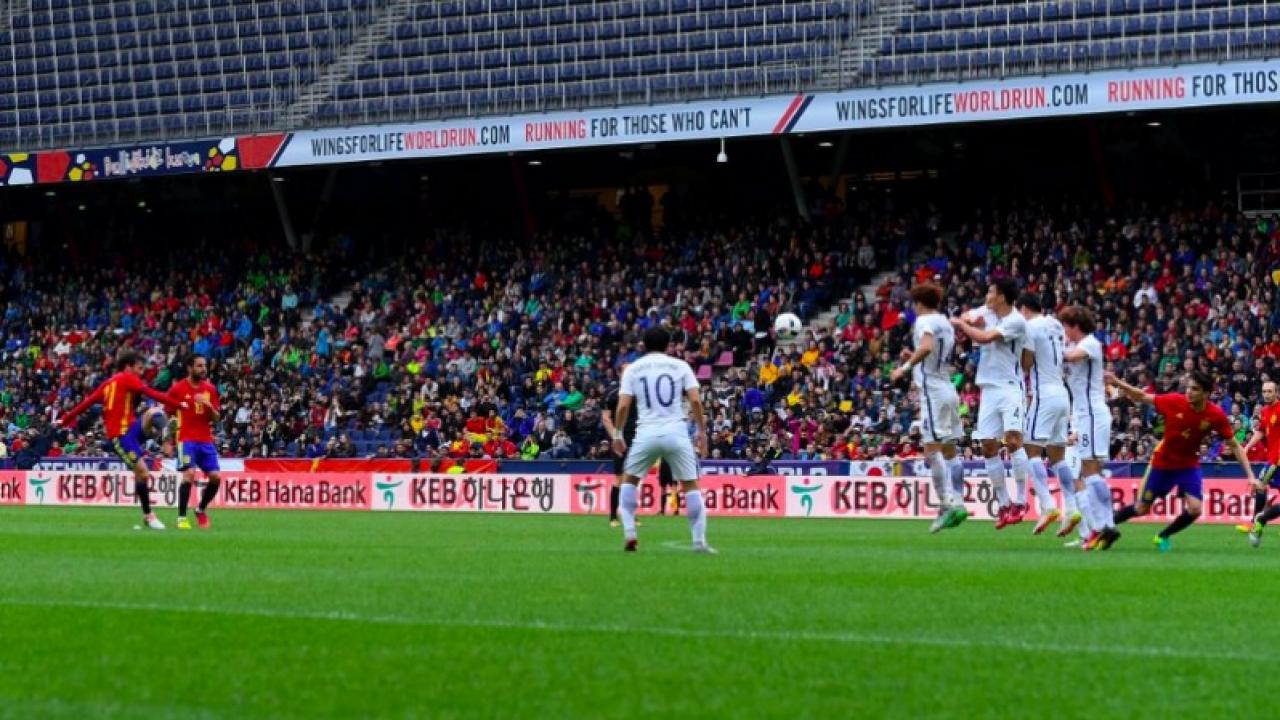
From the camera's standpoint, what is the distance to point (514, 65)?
4400 cm

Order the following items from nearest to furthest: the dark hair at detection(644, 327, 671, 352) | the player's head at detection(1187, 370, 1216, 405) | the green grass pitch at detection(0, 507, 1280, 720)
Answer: the green grass pitch at detection(0, 507, 1280, 720) < the dark hair at detection(644, 327, 671, 352) < the player's head at detection(1187, 370, 1216, 405)

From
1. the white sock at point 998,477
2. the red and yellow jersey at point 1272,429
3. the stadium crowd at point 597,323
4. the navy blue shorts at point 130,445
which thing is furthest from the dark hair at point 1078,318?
the stadium crowd at point 597,323

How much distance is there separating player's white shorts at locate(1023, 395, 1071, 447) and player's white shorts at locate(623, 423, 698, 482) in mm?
3003

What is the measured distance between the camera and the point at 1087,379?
1811 cm

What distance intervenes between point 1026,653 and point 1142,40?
28847mm

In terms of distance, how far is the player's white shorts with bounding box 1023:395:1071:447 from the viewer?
712 inches

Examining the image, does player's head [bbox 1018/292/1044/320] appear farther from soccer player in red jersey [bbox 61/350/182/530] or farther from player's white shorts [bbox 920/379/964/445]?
soccer player in red jersey [bbox 61/350/182/530]

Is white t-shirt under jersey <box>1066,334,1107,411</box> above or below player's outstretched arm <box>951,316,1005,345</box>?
below

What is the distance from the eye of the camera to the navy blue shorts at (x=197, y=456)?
23.9 metres

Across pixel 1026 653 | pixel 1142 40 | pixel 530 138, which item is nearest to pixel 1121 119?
pixel 1142 40

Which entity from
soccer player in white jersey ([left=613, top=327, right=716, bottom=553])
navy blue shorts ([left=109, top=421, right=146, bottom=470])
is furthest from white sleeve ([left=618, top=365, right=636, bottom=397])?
navy blue shorts ([left=109, top=421, right=146, bottom=470])

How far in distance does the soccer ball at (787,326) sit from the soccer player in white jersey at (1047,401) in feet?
57.7

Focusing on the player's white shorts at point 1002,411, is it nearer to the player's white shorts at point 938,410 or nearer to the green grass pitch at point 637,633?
the player's white shorts at point 938,410

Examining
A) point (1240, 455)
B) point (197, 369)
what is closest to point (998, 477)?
point (1240, 455)
